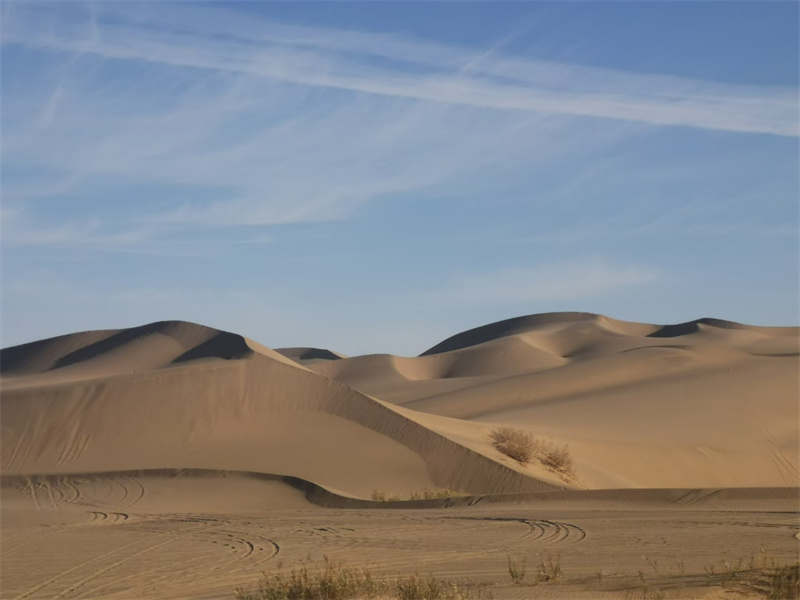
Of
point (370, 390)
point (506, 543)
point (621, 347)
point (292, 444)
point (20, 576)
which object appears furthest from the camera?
point (621, 347)

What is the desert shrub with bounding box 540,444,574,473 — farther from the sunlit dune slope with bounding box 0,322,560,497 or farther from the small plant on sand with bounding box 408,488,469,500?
the small plant on sand with bounding box 408,488,469,500

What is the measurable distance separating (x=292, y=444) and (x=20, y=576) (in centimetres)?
1815

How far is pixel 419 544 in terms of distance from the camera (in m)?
14.7

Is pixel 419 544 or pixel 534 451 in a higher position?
pixel 534 451

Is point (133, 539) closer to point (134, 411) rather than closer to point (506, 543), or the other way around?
point (506, 543)

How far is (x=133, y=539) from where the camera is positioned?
1672 cm

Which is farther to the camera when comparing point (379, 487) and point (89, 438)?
point (89, 438)

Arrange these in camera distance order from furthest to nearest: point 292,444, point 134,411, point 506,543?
1. point 134,411
2. point 292,444
3. point 506,543

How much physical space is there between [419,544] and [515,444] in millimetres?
17196

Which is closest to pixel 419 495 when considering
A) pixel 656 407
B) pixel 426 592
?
pixel 426 592

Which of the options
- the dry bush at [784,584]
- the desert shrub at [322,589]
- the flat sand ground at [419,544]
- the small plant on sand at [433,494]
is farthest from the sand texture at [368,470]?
the desert shrub at [322,589]

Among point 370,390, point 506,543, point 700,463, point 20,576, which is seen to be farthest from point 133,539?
point 370,390

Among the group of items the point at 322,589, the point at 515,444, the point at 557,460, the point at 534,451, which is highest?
the point at 515,444

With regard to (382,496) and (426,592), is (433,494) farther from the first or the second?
(426,592)
